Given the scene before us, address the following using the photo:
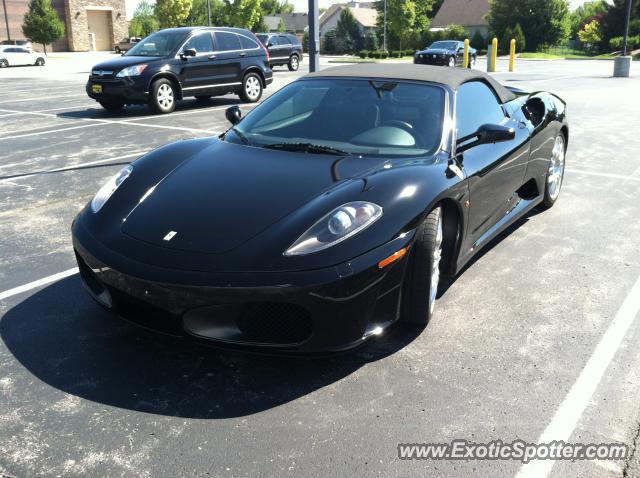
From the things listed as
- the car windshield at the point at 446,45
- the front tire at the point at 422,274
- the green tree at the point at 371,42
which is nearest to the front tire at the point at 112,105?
the front tire at the point at 422,274

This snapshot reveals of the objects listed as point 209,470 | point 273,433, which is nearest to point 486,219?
point 273,433

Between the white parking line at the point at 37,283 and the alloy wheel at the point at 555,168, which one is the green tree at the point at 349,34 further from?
the white parking line at the point at 37,283

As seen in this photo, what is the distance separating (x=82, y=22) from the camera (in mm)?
61125

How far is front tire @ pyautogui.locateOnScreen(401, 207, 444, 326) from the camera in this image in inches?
127

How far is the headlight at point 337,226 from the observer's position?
9.52ft

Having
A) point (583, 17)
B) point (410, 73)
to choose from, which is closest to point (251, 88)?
point (410, 73)

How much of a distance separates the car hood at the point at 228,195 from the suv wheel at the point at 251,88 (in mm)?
10767

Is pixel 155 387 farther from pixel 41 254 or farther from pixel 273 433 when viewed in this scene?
pixel 41 254

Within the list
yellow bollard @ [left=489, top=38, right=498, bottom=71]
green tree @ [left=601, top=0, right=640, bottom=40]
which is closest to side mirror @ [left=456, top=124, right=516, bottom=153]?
yellow bollard @ [left=489, top=38, right=498, bottom=71]

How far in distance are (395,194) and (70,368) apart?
6.03ft

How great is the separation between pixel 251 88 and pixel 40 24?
44.7 meters

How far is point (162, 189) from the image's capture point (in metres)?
3.54

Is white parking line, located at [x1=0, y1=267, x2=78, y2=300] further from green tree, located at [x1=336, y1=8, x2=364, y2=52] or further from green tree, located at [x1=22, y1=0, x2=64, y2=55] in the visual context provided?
green tree, located at [x1=336, y1=8, x2=364, y2=52]

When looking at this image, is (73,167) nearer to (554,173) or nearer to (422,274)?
(554,173)
